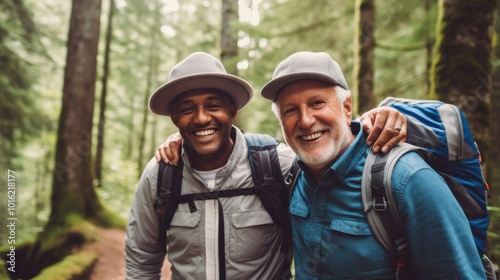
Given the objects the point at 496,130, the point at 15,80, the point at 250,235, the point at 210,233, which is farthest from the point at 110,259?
the point at 496,130

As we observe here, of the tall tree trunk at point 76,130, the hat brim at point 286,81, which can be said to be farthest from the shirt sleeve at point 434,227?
the tall tree trunk at point 76,130

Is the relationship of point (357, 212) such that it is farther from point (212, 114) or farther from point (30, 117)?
point (30, 117)

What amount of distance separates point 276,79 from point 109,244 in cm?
598

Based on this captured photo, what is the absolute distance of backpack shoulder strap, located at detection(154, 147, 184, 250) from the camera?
2.73 m

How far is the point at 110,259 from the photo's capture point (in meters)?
6.15

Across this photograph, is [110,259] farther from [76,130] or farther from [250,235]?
[250,235]

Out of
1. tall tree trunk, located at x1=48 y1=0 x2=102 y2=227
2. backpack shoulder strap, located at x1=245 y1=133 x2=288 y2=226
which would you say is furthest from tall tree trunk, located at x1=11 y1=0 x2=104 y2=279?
backpack shoulder strap, located at x1=245 y1=133 x2=288 y2=226

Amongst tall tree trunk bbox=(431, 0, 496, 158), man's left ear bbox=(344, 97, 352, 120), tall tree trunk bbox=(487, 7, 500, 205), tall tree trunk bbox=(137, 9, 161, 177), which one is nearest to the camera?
man's left ear bbox=(344, 97, 352, 120)

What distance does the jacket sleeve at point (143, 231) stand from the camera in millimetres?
2824

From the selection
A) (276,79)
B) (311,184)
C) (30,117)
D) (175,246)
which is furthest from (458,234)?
(30,117)

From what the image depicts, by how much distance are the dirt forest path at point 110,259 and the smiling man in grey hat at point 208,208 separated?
3534 millimetres

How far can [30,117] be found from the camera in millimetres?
9484

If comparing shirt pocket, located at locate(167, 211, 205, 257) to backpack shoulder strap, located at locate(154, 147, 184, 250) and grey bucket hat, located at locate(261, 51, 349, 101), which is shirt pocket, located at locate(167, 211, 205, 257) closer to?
backpack shoulder strap, located at locate(154, 147, 184, 250)

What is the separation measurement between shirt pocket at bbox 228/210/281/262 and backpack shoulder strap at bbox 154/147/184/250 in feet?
1.85
